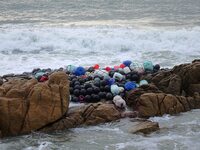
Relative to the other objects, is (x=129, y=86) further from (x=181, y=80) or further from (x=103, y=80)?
(x=181, y=80)

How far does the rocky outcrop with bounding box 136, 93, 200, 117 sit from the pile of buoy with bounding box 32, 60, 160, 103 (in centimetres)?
119

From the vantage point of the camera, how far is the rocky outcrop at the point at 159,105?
463 inches

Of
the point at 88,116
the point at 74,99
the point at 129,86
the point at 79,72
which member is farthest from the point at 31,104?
the point at 79,72

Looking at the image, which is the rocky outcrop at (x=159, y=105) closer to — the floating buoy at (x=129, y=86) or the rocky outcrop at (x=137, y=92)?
the rocky outcrop at (x=137, y=92)

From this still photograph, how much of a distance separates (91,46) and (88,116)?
43.8 ft

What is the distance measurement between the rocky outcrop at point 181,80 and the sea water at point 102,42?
4.07 feet

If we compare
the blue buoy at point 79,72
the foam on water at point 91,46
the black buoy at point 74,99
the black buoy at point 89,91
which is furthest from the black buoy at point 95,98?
the foam on water at point 91,46

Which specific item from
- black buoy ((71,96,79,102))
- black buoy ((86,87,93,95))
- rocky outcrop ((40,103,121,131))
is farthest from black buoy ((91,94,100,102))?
rocky outcrop ((40,103,121,131))

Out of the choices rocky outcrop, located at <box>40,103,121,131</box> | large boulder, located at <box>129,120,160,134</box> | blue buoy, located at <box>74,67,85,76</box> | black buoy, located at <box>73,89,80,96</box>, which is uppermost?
blue buoy, located at <box>74,67,85,76</box>

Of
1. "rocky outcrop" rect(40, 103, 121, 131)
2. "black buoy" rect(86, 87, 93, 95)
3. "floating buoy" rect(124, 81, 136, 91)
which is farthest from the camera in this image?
"floating buoy" rect(124, 81, 136, 91)

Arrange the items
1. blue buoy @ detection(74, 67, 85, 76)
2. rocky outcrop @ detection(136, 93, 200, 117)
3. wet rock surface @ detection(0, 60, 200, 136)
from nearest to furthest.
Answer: wet rock surface @ detection(0, 60, 200, 136) → rocky outcrop @ detection(136, 93, 200, 117) → blue buoy @ detection(74, 67, 85, 76)

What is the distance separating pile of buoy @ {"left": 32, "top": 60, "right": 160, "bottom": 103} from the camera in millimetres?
12867

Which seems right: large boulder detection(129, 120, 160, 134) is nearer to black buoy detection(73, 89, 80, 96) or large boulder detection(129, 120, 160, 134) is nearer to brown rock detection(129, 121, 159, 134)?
brown rock detection(129, 121, 159, 134)

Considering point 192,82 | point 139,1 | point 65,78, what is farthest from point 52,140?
point 139,1
